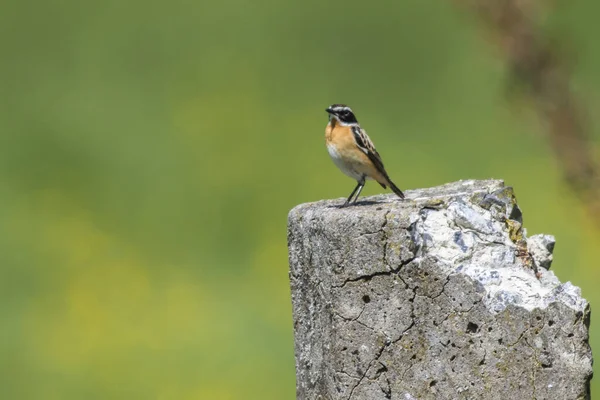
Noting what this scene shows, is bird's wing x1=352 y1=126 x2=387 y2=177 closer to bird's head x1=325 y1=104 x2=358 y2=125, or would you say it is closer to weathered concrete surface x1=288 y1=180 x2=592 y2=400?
bird's head x1=325 y1=104 x2=358 y2=125

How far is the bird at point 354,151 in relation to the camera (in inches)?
269

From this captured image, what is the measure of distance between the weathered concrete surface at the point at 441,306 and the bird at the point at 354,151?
4.87 ft

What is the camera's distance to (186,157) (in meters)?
17.5

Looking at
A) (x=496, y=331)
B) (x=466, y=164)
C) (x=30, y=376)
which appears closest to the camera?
(x=496, y=331)

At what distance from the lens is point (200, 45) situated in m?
18.0

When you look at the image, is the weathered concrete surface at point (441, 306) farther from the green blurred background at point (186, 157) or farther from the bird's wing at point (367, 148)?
the green blurred background at point (186, 157)

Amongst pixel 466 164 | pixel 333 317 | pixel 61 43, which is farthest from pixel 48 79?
pixel 333 317

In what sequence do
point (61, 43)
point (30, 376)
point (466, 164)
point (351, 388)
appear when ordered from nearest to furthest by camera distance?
point (351, 388), point (30, 376), point (466, 164), point (61, 43)

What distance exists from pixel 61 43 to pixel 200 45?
7.01ft

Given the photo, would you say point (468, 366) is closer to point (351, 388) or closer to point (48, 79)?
point (351, 388)

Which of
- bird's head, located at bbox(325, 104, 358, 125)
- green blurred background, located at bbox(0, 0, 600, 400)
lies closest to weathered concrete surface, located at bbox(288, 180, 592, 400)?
bird's head, located at bbox(325, 104, 358, 125)

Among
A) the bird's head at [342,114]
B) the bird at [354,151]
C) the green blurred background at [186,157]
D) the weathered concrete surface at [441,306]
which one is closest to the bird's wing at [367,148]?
the bird at [354,151]

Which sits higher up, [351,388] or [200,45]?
[200,45]

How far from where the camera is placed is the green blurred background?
52.6ft
